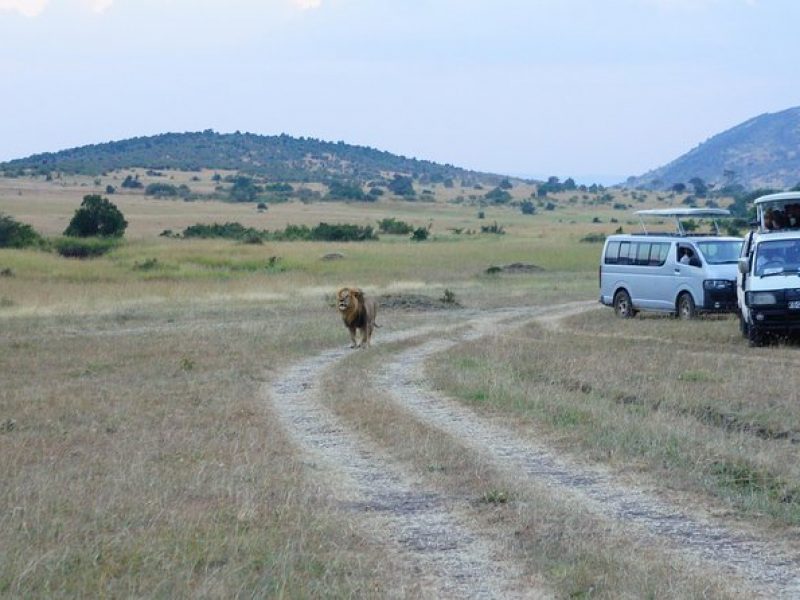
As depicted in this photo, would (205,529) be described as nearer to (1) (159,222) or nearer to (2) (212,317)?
(2) (212,317)

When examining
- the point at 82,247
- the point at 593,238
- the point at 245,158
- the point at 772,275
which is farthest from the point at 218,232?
the point at 245,158

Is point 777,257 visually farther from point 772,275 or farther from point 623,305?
point 623,305

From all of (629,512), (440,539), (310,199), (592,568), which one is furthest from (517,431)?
(310,199)

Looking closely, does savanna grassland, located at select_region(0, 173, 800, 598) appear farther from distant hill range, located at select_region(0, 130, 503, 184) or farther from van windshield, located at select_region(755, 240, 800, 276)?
distant hill range, located at select_region(0, 130, 503, 184)

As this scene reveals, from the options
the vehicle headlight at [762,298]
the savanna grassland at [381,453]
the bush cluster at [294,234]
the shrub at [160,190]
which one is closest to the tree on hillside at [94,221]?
the bush cluster at [294,234]

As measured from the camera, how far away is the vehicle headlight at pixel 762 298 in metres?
21.3

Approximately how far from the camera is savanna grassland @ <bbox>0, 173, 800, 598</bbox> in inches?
282

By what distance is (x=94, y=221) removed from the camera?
60.5 metres

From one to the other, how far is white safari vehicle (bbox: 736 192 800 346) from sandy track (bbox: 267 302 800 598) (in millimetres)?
8144

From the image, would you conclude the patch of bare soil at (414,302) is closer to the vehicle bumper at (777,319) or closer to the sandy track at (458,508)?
the vehicle bumper at (777,319)

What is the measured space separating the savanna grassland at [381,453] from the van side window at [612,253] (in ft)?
4.83

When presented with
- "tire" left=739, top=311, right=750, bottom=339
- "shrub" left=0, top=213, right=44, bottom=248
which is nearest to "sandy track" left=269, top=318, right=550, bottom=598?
"tire" left=739, top=311, right=750, bottom=339

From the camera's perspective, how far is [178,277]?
4312cm

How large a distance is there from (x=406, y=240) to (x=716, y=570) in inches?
2409
